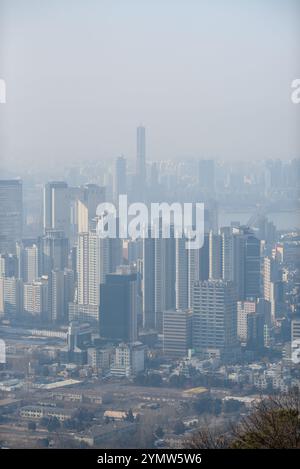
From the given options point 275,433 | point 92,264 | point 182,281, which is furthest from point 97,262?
point 275,433

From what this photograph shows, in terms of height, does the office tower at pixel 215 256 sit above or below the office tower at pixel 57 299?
above

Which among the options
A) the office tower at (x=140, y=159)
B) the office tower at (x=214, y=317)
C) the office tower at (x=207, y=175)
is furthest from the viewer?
the office tower at (x=214, y=317)

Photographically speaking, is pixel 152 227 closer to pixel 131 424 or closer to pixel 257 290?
pixel 257 290

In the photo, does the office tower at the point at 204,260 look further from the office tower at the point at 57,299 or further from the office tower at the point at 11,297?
the office tower at the point at 11,297

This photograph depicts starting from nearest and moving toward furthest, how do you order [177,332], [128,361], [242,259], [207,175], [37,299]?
[207,175], [128,361], [177,332], [37,299], [242,259]

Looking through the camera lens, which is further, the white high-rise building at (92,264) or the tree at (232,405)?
the white high-rise building at (92,264)

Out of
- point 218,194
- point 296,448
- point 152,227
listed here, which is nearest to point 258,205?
point 218,194

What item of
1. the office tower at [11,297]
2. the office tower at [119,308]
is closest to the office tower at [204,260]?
the office tower at [119,308]

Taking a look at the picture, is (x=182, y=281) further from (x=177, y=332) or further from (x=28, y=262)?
(x=28, y=262)
